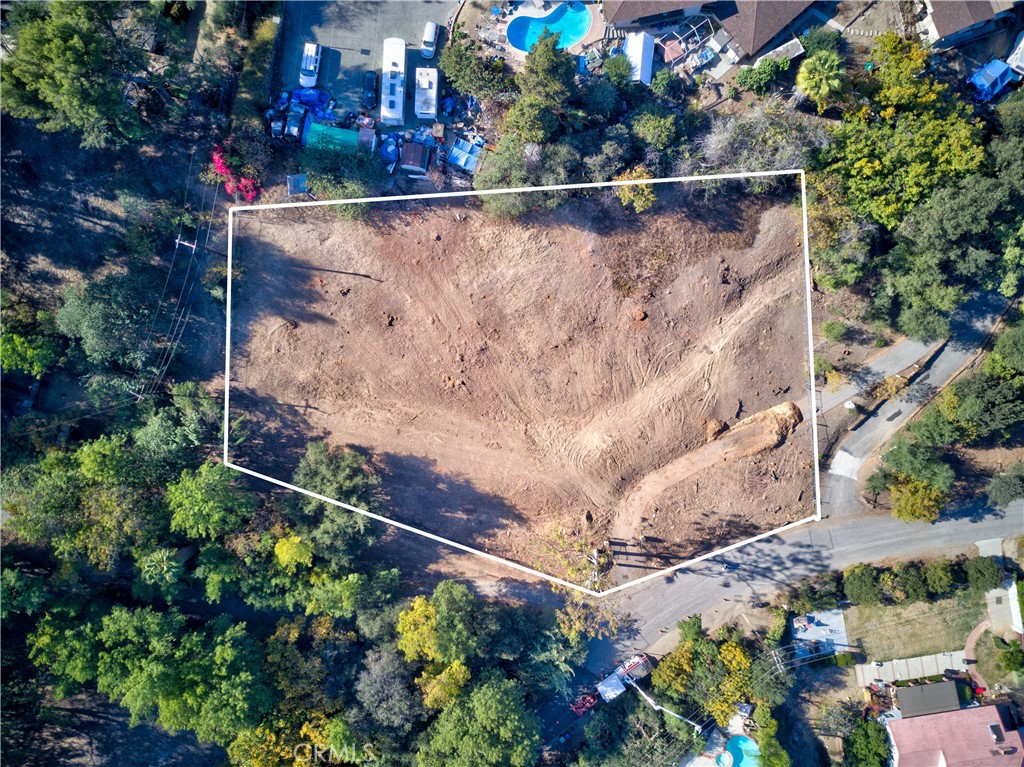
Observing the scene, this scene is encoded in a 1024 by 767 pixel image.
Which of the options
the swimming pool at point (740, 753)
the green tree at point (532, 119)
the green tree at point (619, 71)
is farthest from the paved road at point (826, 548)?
the green tree at point (532, 119)

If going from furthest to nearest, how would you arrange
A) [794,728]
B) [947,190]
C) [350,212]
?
[794,728]
[350,212]
[947,190]

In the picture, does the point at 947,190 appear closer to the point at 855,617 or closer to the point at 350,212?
the point at 855,617

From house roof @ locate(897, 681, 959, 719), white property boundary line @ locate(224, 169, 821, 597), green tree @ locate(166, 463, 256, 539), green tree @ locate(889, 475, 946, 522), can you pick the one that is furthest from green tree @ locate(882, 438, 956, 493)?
green tree @ locate(166, 463, 256, 539)

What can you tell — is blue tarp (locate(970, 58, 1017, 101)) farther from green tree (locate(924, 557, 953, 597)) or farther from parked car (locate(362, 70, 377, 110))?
parked car (locate(362, 70, 377, 110))

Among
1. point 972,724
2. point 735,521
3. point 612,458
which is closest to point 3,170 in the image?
point 612,458

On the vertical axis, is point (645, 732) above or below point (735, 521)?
below

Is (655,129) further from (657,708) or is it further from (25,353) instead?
(25,353)

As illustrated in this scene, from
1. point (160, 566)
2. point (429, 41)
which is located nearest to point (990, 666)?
point (160, 566)
